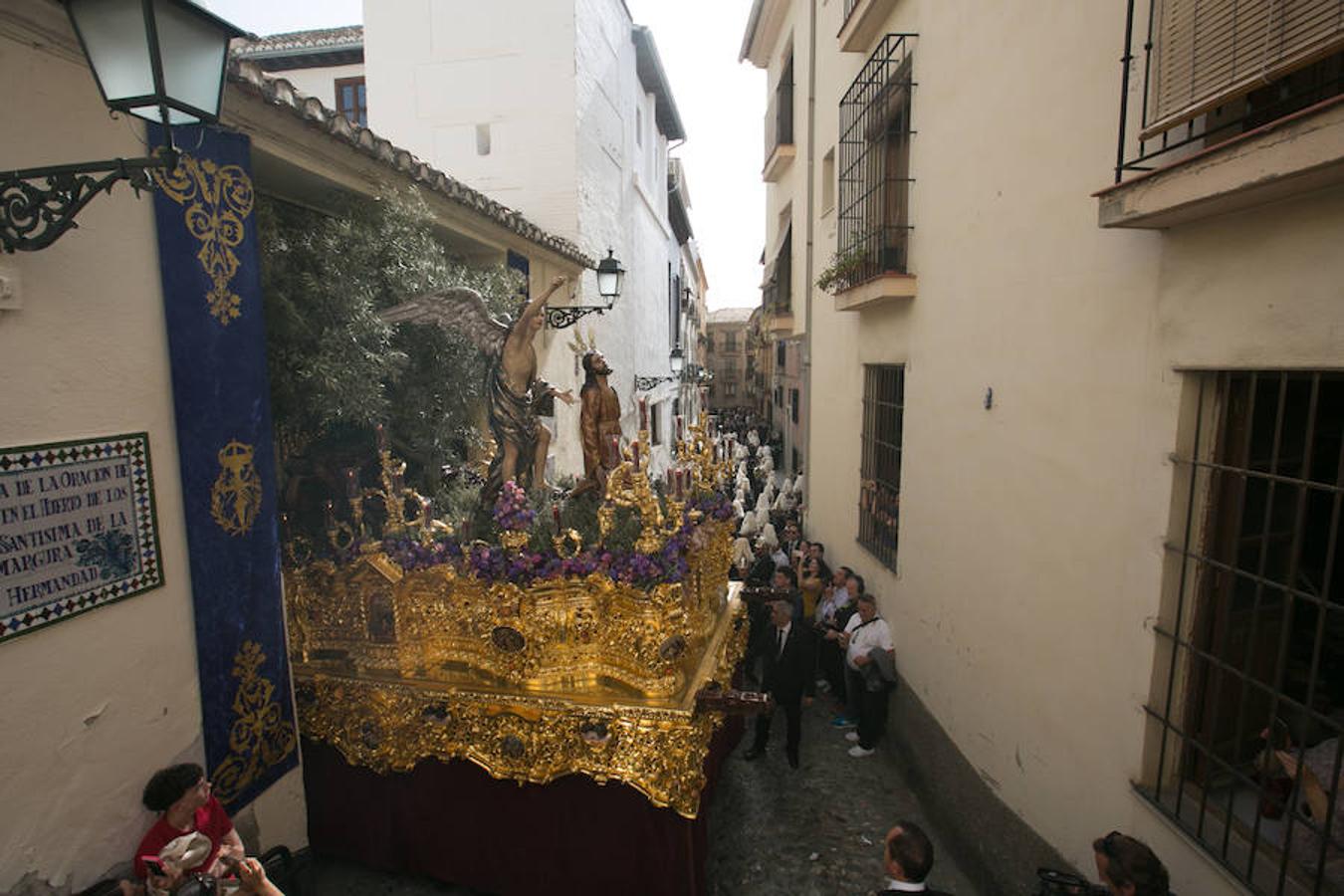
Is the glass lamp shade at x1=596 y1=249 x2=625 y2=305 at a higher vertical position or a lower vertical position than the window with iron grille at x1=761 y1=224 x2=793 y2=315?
lower

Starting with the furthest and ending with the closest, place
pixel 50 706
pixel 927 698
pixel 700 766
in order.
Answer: pixel 927 698 < pixel 700 766 < pixel 50 706

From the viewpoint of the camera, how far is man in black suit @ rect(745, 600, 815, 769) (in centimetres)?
602

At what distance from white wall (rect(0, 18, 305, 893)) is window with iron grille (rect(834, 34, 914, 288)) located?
536cm

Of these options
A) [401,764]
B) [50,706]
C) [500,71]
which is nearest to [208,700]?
[50,706]

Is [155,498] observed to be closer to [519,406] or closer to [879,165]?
[519,406]

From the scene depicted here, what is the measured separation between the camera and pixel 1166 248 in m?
2.99

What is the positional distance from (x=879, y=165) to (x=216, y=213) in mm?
5691

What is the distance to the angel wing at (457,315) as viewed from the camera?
5.10 metres

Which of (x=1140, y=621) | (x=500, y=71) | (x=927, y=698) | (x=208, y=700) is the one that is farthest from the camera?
(x=500, y=71)

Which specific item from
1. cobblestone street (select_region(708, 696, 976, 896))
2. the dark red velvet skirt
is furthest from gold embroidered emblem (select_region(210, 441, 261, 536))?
cobblestone street (select_region(708, 696, 976, 896))

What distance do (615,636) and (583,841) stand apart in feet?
4.15

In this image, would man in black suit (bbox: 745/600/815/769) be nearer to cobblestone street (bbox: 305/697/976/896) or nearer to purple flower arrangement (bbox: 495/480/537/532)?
cobblestone street (bbox: 305/697/976/896)

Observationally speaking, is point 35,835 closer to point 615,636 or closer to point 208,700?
point 208,700

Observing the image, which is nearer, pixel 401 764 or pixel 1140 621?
pixel 1140 621
